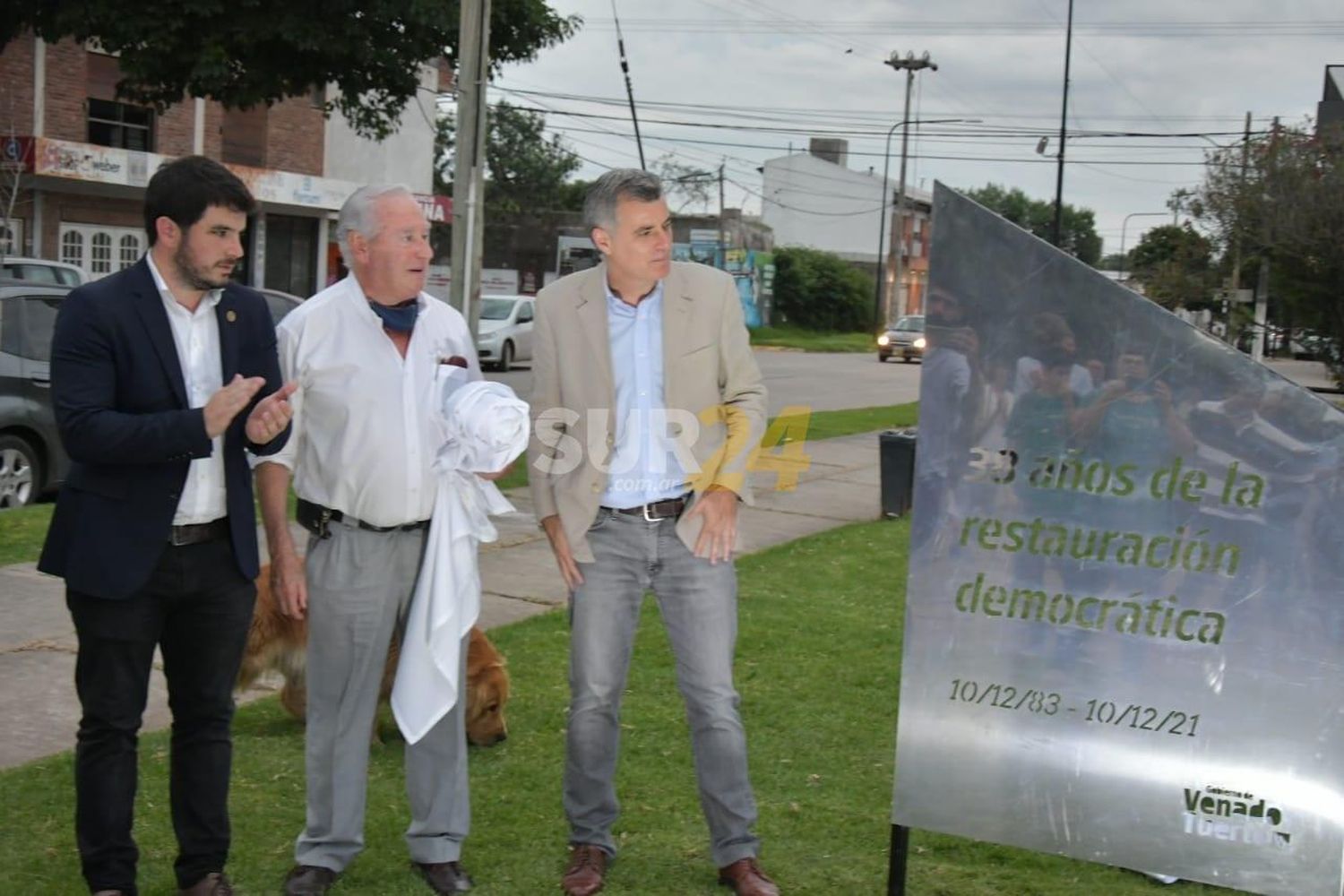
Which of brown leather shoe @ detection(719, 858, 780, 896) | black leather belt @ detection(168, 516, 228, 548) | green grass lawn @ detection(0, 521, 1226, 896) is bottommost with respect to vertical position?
green grass lawn @ detection(0, 521, 1226, 896)

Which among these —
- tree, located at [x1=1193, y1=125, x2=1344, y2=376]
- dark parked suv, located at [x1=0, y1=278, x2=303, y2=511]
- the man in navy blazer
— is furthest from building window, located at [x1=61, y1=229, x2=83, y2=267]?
the man in navy blazer

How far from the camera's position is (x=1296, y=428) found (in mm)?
3270

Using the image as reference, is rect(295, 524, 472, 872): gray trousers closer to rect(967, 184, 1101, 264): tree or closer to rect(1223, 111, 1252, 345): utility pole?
rect(1223, 111, 1252, 345): utility pole

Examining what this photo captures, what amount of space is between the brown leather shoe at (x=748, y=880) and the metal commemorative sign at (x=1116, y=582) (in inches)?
22.9

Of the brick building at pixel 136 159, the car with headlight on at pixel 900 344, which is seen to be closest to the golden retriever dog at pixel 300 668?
the brick building at pixel 136 159

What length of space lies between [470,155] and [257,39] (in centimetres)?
235

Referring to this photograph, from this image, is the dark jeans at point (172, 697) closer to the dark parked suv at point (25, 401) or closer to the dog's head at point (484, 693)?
the dog's head at point (484, 693)

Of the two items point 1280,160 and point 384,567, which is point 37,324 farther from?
point 1280,160

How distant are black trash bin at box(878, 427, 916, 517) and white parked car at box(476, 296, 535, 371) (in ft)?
56.3

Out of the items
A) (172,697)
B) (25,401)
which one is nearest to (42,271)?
(25,401)

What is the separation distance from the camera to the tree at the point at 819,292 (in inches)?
2672

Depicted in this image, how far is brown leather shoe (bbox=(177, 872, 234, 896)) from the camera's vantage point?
3.82 m

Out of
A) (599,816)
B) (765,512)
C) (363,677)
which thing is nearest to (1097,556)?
(599,816)

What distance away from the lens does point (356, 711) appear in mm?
3963
